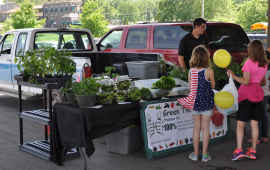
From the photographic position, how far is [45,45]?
25.5ft

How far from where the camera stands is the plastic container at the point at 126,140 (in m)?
4.75

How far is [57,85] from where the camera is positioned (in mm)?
4547

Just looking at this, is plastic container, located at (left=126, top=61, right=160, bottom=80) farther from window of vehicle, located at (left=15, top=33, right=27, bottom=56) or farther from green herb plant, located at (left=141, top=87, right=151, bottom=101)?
window of vehicle, located at (left=15, top=33, right=27, bottom=56)

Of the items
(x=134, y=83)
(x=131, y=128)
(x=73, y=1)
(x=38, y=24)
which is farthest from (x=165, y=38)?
(x=73, y=1)

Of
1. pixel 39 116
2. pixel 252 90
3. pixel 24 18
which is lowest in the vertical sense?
pixel 39 116

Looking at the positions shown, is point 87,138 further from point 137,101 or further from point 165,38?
point 165,38

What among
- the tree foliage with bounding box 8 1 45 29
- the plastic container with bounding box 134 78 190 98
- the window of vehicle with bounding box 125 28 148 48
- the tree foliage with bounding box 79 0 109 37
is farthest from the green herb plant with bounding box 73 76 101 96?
the tree foliage with bounding box 8 1 45 29

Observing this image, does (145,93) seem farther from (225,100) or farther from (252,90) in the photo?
(252,90)

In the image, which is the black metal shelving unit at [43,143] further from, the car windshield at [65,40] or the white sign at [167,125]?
the car windshield at [65,40]

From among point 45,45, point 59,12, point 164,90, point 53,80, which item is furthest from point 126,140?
point 59,12

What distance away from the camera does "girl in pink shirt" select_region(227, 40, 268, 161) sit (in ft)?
14.6

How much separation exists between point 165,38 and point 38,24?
2905cm

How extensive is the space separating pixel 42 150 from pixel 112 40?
551 centimetres

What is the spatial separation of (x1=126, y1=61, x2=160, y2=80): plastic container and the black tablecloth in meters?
1.27
